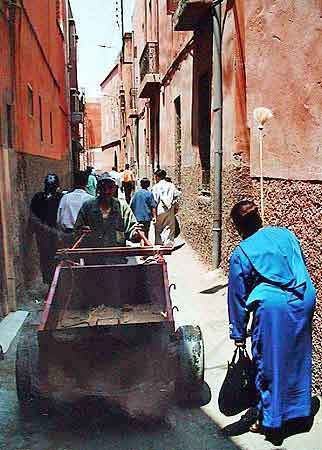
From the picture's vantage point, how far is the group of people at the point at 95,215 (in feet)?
19.6

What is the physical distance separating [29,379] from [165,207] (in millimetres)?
6756

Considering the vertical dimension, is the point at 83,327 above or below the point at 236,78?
below

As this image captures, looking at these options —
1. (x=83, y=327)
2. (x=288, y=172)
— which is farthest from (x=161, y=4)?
(x=83, y=327)

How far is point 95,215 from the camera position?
19.5ft

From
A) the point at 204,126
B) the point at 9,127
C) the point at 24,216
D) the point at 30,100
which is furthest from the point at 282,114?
the point at 30,100

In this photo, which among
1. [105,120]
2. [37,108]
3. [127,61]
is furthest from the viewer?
[105,120]

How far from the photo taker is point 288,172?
5.05 meters

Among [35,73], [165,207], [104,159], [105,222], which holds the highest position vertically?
[35,73]

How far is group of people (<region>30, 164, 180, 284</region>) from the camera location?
19.6 ft

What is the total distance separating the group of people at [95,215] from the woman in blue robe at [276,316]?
229cm

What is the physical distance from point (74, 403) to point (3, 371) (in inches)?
53.4

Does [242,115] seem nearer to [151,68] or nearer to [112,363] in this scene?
[112,363]

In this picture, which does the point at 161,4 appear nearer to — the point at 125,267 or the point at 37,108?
the point at 37,108

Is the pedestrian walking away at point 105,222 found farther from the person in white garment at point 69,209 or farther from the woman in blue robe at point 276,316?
the woman in blue robe at point 276,316
